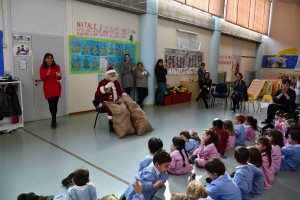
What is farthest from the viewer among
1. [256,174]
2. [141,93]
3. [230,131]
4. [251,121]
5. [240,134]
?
[141,93]

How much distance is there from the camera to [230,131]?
11.7ft

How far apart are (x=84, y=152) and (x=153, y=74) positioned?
4.19m

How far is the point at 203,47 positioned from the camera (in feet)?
31.8

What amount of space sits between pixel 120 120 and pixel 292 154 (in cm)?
264

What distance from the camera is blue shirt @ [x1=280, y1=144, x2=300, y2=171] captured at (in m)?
2.91

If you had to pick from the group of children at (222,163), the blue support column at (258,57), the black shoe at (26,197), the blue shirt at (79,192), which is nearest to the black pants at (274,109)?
the group of children at (222,163)

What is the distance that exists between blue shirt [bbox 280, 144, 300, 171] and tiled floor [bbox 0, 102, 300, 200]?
9 centimetres

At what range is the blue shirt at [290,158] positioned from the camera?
9.56ft

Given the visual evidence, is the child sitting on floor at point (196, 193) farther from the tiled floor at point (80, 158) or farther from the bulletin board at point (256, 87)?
the bulletin board at point (256, 87)

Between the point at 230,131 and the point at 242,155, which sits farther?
the point at 230,131

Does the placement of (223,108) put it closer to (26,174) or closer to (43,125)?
(43,125)

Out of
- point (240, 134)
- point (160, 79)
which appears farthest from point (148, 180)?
point (160, 79)

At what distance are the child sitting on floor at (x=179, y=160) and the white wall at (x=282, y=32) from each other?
1261cm

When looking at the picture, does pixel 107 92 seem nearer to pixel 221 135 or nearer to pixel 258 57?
pixel 221 135
